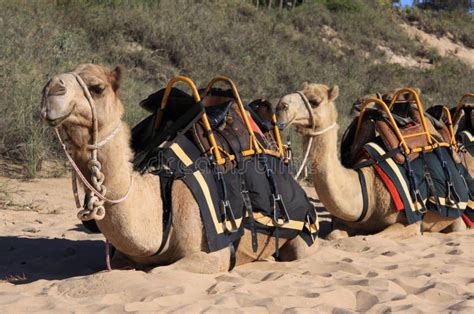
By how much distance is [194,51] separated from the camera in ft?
55.1

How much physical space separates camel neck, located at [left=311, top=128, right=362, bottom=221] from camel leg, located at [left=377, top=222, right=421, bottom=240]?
37 cm

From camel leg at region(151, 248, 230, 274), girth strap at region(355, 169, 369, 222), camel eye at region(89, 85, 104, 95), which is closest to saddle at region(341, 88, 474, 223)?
girth strap at region(355, 169, 369, 222)

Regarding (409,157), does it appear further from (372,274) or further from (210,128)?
(210,128)

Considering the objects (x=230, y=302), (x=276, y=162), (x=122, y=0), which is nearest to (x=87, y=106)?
(x=230, y=302)

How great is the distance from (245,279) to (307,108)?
178 centimetres

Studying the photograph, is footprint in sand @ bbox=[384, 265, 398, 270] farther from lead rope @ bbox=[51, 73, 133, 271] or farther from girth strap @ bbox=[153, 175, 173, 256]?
lead rope @ bbox=[51, 73, 133, 271]

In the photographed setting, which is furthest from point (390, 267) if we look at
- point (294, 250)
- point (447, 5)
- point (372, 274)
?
point (447, 5)

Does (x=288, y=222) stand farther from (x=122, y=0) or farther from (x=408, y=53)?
(x=408, y=53)

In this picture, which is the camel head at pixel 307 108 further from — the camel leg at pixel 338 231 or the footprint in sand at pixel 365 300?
the footprint in sand at pixel 365 300

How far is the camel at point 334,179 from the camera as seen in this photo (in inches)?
233

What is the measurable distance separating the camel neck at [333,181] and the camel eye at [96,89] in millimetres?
2497

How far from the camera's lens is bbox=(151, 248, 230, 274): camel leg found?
177 inches

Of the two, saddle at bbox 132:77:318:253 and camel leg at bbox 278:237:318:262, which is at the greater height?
saddle at bbox 132:77:318:253

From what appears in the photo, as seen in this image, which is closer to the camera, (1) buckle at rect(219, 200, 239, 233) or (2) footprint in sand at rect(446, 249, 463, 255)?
(1) buckle at rect(219, 200, 239, 233)
